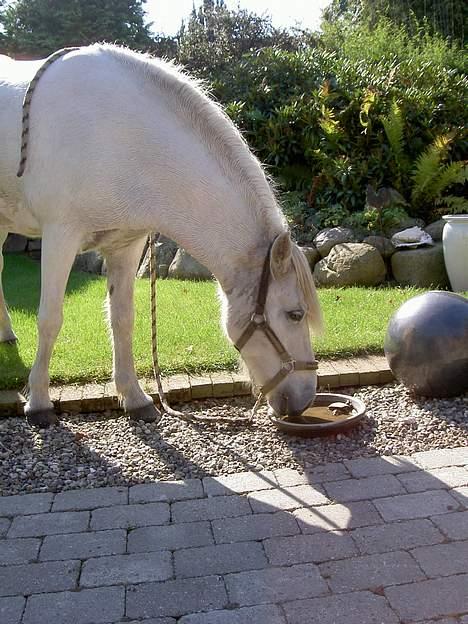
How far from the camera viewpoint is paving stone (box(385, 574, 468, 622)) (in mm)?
2146

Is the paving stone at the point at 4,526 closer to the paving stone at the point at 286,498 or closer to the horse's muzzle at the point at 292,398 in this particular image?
the paving stone at the point at 286,498

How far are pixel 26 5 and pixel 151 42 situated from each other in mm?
4661

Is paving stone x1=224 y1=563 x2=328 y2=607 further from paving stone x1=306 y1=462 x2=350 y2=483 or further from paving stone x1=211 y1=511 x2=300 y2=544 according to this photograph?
paving stone x1=306 y1=462 x2=350 y2=483

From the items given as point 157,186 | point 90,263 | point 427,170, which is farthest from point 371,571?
point 90,263

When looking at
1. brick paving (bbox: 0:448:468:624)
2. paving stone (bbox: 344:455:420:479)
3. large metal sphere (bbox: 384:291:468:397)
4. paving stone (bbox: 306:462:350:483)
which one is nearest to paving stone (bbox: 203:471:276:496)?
brick paving (bbox: 0:448:468:624)

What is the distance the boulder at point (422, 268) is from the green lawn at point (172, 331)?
0.68 metres

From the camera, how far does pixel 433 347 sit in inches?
163

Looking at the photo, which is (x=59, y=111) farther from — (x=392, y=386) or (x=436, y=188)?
(x=436, y=188)

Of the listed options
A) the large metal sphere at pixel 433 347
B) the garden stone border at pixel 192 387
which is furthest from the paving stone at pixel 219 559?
the large metal sphere at pixel 433 347

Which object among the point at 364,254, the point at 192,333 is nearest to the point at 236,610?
the point at 192,333

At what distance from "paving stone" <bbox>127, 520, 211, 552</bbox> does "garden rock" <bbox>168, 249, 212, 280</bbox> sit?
6.03 meters

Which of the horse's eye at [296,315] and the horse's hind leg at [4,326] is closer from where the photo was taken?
the horse's eye at [296,315]

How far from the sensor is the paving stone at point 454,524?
8.66 ft

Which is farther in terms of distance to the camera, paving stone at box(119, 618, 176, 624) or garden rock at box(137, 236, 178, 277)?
garden rock at box(137, 236, 178, 277)
